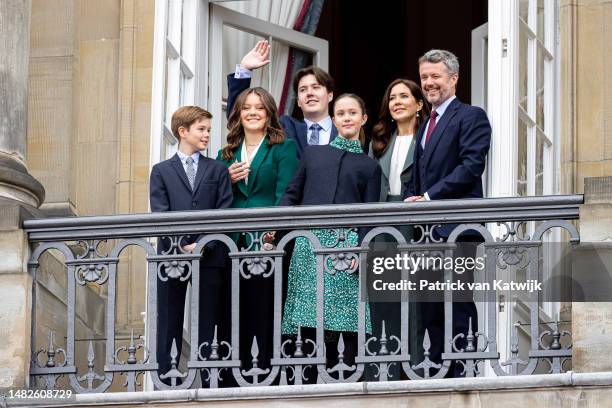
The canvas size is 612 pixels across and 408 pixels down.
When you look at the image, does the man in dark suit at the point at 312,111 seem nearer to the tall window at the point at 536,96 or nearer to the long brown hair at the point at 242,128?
the long brown hair at the point at 242,128

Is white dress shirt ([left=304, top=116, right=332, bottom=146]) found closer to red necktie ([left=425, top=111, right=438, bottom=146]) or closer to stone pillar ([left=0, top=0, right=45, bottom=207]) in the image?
red necktie ([left=425, top=111, right=438, bottom=146])

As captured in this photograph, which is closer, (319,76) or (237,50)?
(319,76)

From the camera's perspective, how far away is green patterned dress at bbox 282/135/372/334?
10.6 meters

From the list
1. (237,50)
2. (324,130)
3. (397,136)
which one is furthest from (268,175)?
(237,50)

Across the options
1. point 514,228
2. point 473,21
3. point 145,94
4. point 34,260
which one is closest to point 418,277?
point 514,228

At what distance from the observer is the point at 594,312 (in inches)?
397

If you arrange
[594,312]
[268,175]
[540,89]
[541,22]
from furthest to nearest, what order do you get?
[541,22], [540,89], [268,175], [594,312]

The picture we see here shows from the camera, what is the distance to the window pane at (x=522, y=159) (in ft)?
38.5

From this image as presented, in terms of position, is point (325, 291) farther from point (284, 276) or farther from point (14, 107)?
point (14, 107)

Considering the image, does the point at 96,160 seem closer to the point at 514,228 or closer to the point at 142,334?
the point at 142,334

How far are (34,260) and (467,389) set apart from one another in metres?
2.29

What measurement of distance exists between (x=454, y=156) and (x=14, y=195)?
225 cm

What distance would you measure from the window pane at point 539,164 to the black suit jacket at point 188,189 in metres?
1.95

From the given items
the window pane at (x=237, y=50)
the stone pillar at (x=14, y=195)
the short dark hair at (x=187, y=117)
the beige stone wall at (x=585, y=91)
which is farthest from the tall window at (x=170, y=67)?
the beige stone wall at (x=585, y=91)
